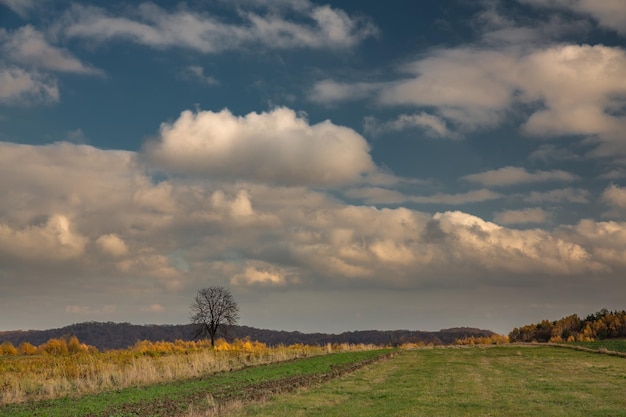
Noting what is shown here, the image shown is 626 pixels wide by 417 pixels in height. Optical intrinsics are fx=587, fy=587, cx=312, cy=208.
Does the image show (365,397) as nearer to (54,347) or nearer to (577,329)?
(54,347)

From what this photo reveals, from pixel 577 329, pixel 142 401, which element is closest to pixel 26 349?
pixel 142 401

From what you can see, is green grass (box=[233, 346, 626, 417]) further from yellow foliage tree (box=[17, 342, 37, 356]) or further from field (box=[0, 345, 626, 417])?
yellow foliage tree (box=[17, 342, 37, 356])

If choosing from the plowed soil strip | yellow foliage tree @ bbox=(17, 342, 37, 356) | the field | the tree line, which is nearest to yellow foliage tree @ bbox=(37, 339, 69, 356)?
yellow foliage tree @ bbox=(17, 342, 37, 356)

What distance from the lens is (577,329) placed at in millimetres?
133000

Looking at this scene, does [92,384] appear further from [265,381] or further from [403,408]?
[403,408]

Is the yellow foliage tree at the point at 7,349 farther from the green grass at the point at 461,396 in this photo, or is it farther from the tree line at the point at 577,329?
the tree line at the point at 577,329

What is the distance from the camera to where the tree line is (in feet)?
365

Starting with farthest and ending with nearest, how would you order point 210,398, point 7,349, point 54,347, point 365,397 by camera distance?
point 54,347, point 7,349, point 365,397, point 210,398

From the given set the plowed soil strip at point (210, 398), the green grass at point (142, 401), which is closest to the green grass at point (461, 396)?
the plowed soil strip at point (210, 398)

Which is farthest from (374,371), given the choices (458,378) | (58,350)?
(58,350)

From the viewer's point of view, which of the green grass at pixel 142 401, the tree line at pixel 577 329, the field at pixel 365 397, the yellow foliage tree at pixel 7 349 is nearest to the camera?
the field at pixel 365 397

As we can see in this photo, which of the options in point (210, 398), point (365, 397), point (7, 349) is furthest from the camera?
point (7, 349)

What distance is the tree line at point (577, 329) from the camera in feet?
365

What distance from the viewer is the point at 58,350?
85.1m
